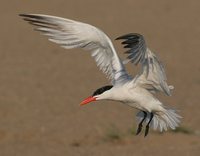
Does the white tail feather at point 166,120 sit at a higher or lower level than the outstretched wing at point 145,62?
lower

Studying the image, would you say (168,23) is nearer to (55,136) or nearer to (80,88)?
(80,88)

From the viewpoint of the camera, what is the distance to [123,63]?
797 centimetres

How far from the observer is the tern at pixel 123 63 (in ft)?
24.6

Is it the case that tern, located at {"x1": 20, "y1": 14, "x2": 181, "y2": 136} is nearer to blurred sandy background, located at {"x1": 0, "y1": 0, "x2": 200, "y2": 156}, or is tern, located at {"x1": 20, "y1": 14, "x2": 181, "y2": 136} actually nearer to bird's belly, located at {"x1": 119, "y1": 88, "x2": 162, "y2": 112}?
bird's belly, located at {"x1": 119, "y1": 88, "x2": 162, "y2": 112}

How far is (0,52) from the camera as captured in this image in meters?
17.8

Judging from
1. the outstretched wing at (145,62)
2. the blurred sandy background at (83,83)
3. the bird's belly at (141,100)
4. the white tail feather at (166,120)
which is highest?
the outstretched wing at (145,62)

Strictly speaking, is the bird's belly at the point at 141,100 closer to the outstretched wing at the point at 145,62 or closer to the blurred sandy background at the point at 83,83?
the outstretched wing at the point at 145,62

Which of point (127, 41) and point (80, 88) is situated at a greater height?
point (127, 41)

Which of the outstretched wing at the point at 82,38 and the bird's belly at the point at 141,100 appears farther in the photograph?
the bird's belly at the point at 141,100

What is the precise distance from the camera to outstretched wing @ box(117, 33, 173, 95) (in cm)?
743

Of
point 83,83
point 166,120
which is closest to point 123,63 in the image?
point 166,120

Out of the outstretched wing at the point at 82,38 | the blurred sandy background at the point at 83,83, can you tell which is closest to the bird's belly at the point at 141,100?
the outstretched wing at the point at 82,38

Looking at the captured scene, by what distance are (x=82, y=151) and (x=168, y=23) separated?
1122 centimetres

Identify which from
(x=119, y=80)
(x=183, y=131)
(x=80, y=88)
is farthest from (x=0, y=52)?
(x=119, y=80)
